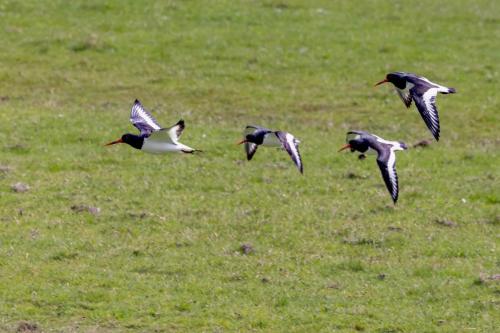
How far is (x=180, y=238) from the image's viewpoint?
20.2m

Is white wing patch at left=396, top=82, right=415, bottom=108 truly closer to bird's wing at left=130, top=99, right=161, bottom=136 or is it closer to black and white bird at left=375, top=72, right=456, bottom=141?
black and white bird at left=375, top=72, right=456, bottom=141

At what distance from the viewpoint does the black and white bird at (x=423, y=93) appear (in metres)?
15.6

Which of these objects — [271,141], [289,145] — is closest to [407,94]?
[271,141]

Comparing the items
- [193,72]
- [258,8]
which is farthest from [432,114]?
[258,8]

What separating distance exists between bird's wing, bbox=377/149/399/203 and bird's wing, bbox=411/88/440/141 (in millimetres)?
749

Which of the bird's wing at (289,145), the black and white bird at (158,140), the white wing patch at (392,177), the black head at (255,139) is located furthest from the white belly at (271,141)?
the white wing patch at (392,177)

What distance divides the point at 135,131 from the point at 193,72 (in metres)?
5.36

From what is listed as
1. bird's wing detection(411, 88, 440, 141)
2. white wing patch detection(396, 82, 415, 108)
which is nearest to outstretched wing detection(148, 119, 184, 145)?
bird's wing detection(411, 88, 440, 141)

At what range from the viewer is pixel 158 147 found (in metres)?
16.8

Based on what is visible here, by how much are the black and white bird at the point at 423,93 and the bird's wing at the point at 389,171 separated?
0.76 m

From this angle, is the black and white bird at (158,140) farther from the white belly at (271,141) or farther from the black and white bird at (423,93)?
the black and white bird at (423,93)

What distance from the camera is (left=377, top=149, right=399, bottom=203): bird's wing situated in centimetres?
1539

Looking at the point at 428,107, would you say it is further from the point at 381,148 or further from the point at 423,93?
the point at 381,148

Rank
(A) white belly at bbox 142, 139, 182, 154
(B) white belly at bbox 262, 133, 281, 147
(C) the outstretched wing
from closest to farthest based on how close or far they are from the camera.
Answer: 1. (C) the outstretched wing
2. (A) white belly at bbox 142, 139, 182, 154
3. (B) white belly at bbox 262, 133, 281, 147
